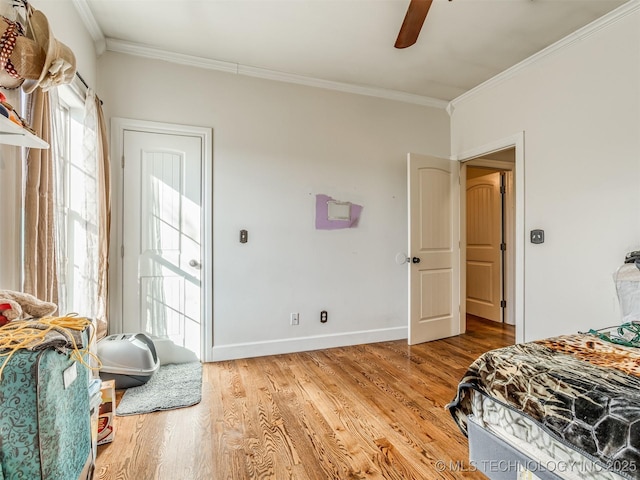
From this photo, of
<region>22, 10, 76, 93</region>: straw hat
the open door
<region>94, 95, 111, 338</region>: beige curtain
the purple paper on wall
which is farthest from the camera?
the open door

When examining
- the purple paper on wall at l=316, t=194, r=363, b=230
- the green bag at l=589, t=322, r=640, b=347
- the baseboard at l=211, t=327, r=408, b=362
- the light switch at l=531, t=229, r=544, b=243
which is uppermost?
the purple paper on wall at l=316, t=194, r=363, b=230

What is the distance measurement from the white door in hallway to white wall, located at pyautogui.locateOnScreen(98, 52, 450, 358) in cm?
18

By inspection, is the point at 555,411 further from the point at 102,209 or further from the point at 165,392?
the point at 102,209

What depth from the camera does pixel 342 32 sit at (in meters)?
2.47

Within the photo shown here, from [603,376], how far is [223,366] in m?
2.54

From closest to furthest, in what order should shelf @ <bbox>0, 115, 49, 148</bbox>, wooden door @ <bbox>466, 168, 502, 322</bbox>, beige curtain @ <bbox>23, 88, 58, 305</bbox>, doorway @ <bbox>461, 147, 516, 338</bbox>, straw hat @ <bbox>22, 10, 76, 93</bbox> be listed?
shelf @ <bbox>0, 115, 49, 148</bbox>, straw hat @ <bbox>22, 10, 76, 93</bbox>, beige curtain @ <bbox>23, 88, 58, 305</bbox>, doorway @ <bbox>461, 147, 516, 338</bbox>, wooden door @ <bbox>466, 168, 502, 322</bbox>

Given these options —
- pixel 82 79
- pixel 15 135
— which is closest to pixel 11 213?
pixel 15 135

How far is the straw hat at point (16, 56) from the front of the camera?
120cm

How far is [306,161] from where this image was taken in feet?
10.5

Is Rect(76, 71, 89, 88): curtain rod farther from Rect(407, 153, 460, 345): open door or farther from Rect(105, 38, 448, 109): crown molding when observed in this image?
Rect(407, 153, 460, 345): open door

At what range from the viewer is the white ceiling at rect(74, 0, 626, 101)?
2.18 meters

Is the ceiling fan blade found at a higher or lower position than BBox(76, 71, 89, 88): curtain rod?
higher

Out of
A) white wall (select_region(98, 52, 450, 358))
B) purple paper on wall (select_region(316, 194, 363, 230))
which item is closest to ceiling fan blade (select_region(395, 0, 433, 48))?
white wall (select_region(98, 52, 450, 358))

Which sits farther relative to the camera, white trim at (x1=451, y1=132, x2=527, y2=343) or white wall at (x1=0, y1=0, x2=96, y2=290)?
white trim at (x1=451, y1=132, x2=527, y2=343)
